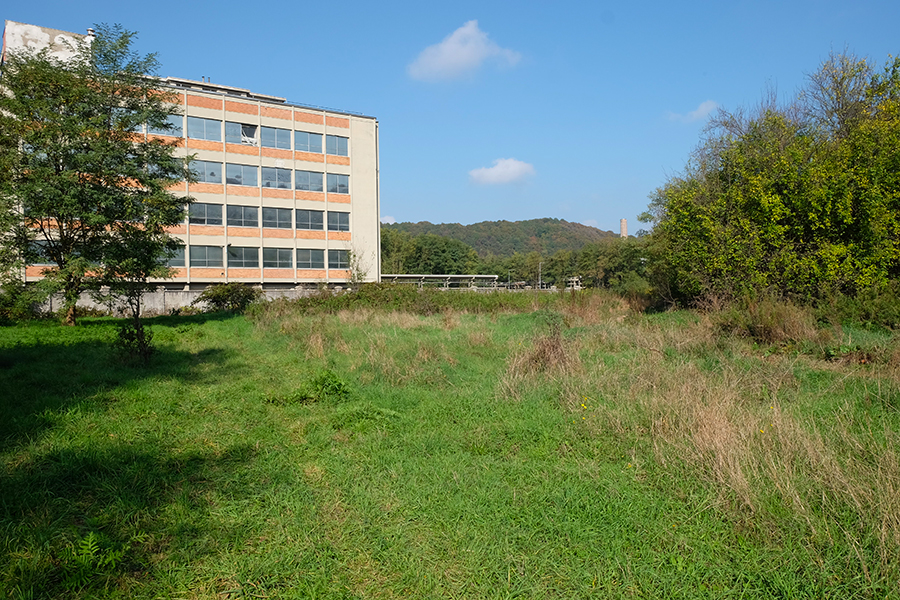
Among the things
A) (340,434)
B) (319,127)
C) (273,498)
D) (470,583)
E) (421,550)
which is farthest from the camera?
(319,127)

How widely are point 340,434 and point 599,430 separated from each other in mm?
2979

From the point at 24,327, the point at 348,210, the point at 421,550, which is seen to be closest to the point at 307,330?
the point at 24,327

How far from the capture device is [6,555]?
11.1 feet

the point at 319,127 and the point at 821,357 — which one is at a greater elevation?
the point at 319,127

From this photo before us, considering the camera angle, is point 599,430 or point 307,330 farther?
point 307,330

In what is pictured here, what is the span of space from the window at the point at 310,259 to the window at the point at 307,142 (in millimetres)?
8567

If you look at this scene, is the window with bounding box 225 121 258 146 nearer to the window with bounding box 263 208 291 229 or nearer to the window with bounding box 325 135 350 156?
the window with bounding box 263 208 291 229

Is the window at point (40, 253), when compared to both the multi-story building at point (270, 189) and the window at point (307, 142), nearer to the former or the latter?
the multi-story building at point (270, 189)

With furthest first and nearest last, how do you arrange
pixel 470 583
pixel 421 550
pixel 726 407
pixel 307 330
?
pixel 307 330 < pixel 726 407 < pixel 421 550 < pixel 470 583

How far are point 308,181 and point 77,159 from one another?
27979mm

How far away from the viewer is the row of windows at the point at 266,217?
4050 centimetres

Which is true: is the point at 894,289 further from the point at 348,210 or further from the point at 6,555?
the point at 348,210

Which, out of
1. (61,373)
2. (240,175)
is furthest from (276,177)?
(61,373)

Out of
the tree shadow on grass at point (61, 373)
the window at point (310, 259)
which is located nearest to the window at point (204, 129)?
the window at point (310, 259)
